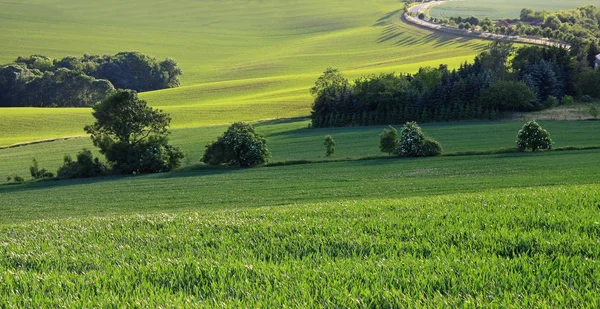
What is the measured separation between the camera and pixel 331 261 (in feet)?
29.5

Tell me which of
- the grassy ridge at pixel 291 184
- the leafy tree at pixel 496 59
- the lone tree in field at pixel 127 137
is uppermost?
the leafy tree at pixel 496 59

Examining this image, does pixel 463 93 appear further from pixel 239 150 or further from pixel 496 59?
pixel 239 150

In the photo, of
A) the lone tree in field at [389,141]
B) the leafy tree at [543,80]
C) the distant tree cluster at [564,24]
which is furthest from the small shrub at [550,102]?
the distant tree cluster at [564,24]

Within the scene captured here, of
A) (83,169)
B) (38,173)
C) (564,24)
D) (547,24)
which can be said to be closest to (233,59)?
(547,24)

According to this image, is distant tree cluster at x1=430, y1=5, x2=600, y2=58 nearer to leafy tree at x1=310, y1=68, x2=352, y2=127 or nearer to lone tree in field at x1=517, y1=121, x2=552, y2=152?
leafy tree at x1=310, y1=68, x2=352, y2=127

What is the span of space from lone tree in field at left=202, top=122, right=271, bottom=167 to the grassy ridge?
1.65 meters

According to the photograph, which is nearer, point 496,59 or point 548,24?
point 496,59

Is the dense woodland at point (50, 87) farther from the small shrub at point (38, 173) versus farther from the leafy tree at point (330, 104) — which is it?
the small shrub at point (38, 173)

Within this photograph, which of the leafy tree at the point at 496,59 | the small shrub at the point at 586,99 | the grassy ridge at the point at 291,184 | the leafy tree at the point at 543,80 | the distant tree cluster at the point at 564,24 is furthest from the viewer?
the distant tree cluster at the point at 564,24

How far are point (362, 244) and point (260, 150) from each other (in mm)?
41583

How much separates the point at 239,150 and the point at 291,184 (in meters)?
15.0

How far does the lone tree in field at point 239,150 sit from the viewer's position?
169 feet

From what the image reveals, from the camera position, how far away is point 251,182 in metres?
40.9

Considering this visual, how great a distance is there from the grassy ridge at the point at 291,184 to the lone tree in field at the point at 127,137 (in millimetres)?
→ 2719
